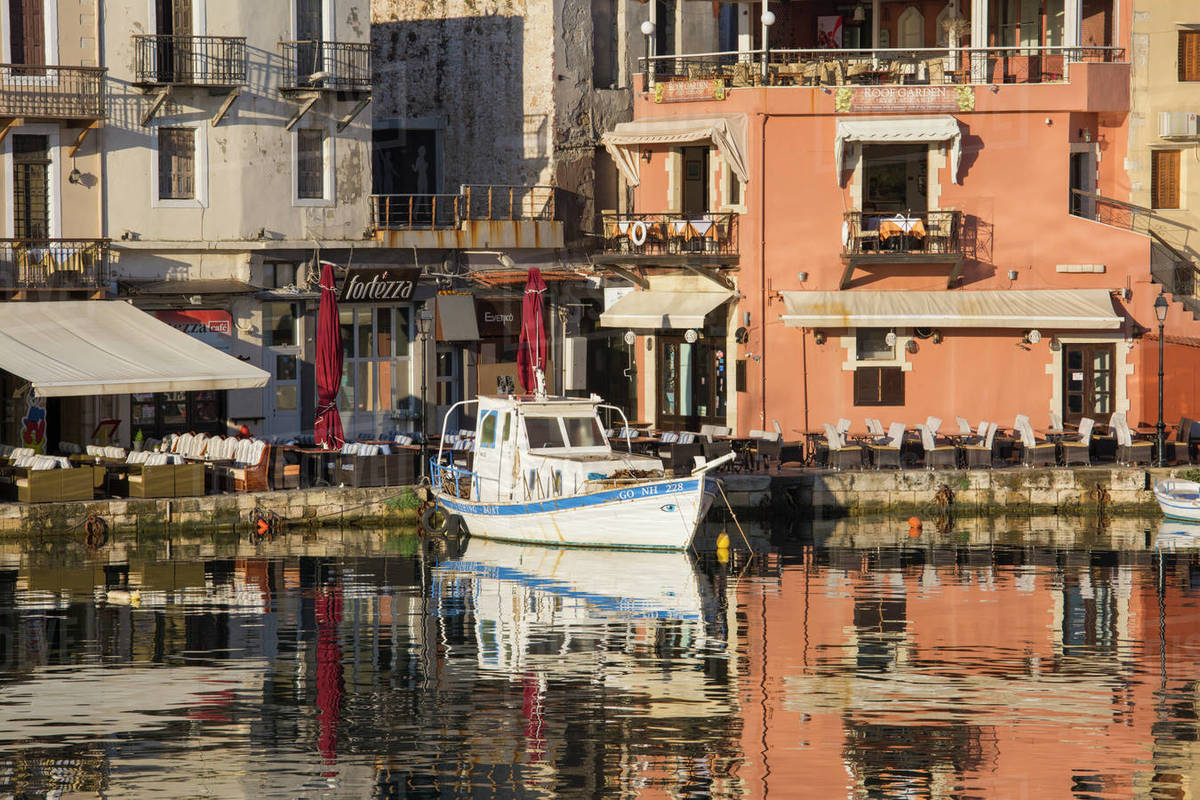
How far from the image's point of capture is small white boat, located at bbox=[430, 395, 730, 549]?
31.7 meters

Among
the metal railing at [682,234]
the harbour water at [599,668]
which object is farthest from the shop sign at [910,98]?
the harbour water at [599,668]

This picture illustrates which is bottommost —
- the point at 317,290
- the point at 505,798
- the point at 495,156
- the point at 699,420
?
the point at 505,798

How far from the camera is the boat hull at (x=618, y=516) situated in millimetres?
31484

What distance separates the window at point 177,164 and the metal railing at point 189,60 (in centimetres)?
110

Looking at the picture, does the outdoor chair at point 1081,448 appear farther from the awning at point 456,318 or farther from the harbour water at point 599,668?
the awning at point 456,318

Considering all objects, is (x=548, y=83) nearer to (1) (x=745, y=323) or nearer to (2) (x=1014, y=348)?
(1) (x=745, y=323)

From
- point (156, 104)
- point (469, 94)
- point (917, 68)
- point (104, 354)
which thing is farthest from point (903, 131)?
point (104, 354)

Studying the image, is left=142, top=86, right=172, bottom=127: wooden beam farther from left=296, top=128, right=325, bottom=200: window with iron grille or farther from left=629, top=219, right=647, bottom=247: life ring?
left=629, top=219, right=647, bottom=247: life ring

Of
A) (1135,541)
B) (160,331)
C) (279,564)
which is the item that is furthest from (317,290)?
(1135,541)

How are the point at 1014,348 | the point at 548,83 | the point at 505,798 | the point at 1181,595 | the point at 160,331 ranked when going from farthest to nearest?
1. the point at 548,83
2. the point at 1014,348
3. the point at 160,331
4. the point at 1181,595
5. the point at 505,798

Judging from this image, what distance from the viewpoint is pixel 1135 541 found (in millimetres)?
33812

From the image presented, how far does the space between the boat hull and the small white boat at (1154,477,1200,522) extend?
8686 millimetres

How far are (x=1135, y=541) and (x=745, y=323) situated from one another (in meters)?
10.3

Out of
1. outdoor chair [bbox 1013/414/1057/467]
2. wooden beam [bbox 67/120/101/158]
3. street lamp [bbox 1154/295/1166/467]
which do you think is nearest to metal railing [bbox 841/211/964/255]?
outdoor chair [bbox 1013/414/1057/467]
